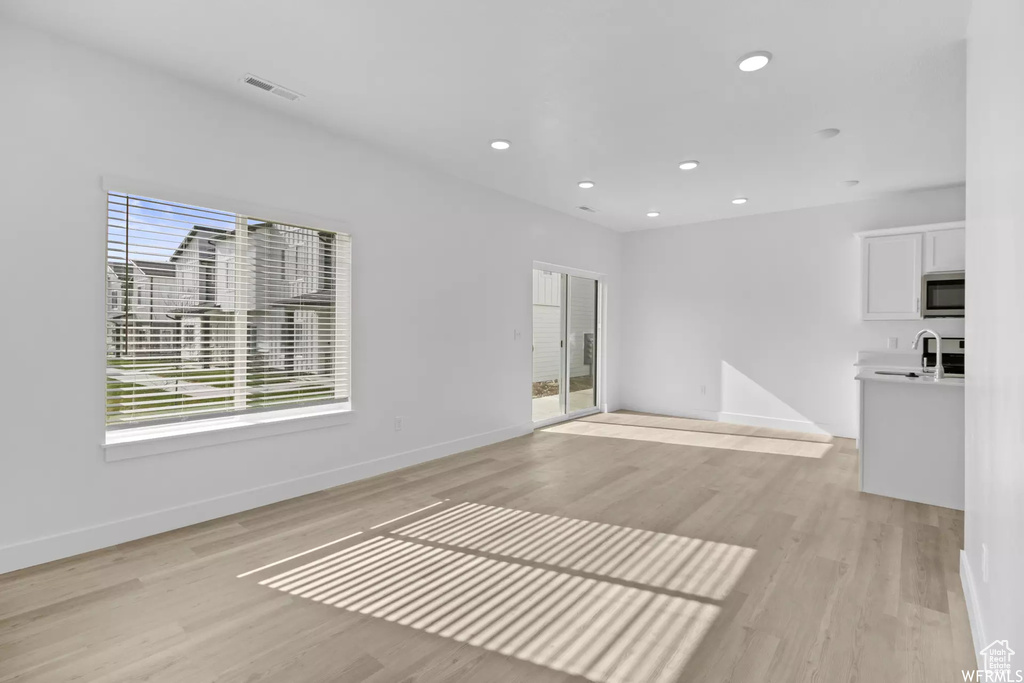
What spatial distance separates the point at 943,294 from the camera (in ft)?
16.7

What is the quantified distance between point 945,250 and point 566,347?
4241 millimetres

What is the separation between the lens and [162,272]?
121 inches

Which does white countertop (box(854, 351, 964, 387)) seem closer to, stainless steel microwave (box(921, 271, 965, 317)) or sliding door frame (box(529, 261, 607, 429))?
stainless steel microwave (box(921, 271, 965, 317))

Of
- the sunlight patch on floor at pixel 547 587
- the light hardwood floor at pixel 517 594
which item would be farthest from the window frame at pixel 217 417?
the sunlight patch on floor at pixel 547 587

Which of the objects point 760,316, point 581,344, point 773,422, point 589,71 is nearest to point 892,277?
point 760,316

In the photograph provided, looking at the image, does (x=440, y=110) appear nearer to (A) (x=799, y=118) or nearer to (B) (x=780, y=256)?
(A) (x=799, y=118)

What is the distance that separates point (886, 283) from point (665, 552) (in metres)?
4.58

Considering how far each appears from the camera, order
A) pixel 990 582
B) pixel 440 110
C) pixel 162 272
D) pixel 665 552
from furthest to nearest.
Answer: pixel 440 110 < pixel 162 272 < pixel 665 552 < pixel 990 582

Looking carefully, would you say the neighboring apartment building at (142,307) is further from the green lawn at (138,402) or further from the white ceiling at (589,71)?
the white ceiling at (589,71)

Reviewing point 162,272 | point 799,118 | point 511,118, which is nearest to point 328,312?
point 162,272

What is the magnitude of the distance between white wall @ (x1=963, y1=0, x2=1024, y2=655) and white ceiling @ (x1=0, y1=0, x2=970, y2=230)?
75 cm

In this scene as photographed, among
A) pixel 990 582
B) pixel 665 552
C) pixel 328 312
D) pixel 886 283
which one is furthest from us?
pixel 886 283

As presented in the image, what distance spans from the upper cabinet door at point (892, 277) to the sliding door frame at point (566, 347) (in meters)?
3.23

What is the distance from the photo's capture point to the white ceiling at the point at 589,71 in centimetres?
246
